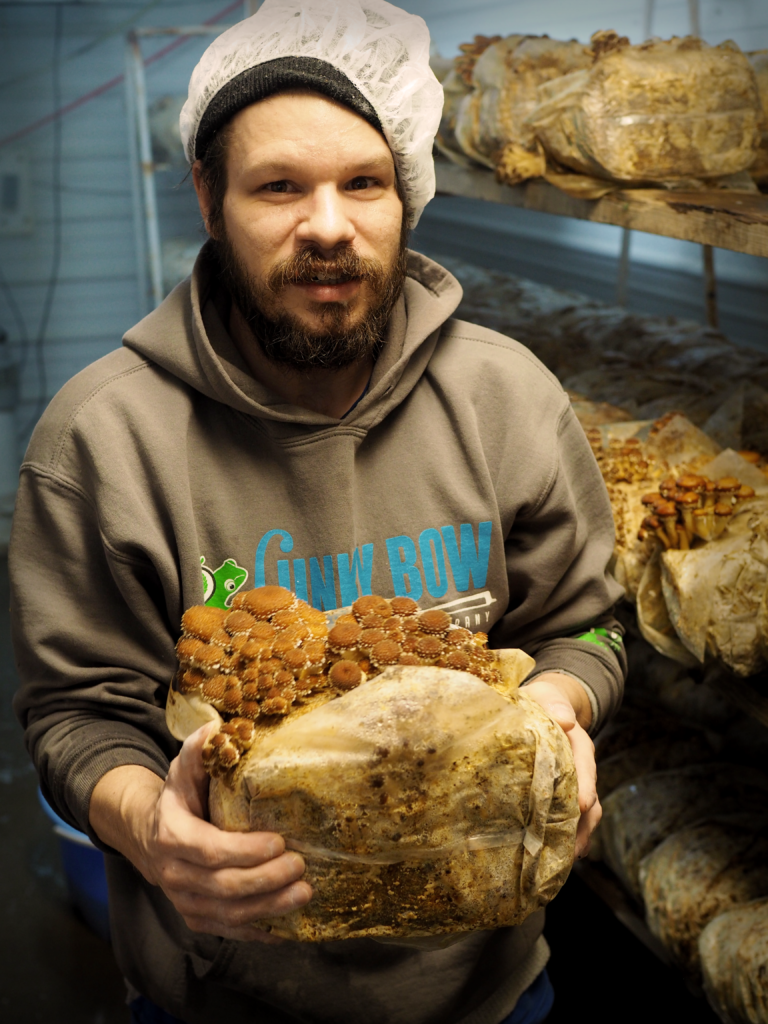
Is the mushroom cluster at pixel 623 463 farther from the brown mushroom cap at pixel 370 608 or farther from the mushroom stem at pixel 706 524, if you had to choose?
the brown mushroom cap at pixel 370 608

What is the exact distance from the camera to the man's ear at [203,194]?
4.71ft

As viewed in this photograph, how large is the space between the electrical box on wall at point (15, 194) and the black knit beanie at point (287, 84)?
3.81 m

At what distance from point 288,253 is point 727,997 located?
1.51 meters

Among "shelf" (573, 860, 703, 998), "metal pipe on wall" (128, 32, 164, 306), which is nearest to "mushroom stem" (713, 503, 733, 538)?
"shelf" (573, 860, 703, 998)

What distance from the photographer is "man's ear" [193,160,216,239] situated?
1.44 metres

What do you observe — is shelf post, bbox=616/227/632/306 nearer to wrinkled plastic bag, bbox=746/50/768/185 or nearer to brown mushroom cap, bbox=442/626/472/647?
wrinkled plastic bag, bbox=746/50/768/185

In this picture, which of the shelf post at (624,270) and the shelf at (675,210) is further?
the shelf post at (624,270)

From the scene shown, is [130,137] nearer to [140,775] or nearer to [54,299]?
[54,299]

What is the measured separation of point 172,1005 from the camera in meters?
1.47

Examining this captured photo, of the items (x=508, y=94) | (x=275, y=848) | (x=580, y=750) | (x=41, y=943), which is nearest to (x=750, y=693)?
(x=580, y=750)

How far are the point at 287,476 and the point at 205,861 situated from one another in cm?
59

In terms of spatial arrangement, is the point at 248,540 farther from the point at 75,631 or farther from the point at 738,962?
the point at 738,962

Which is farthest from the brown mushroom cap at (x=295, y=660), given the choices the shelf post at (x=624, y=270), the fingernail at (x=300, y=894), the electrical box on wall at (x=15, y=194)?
the electrical box on wall at (x=15, y=194)

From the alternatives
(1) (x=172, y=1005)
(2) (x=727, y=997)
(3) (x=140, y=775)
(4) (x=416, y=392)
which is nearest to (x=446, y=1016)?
(1) (x=172, y=1005)
